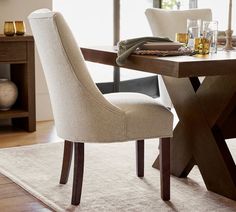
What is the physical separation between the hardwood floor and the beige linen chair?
0.74ft

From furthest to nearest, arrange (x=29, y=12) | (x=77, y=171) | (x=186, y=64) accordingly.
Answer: (x=29, y=12) → (x=77, y=171) → (x=186, y=64)

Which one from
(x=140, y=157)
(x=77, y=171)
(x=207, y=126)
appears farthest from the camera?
(x=140, y=157)

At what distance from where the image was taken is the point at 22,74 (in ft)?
14.8

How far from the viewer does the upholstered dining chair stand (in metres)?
3.75

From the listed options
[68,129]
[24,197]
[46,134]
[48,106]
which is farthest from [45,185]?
[48,106]

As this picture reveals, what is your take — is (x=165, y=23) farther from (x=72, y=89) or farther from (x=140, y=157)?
(x=72, y=89)

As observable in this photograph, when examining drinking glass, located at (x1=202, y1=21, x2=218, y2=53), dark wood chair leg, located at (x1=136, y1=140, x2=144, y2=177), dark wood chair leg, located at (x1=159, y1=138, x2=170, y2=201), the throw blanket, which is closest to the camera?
the throw blanket

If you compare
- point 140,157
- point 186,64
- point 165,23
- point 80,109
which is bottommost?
point 140,157

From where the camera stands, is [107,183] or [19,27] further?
[19,27]

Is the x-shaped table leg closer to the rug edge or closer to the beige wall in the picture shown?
the rug edge

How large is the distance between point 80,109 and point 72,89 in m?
0.10

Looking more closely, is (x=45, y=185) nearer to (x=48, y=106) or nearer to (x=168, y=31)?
(x=168, y=31)

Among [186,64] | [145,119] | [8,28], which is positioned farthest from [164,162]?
[8,28]

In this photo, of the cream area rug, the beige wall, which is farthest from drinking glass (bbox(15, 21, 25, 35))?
the cream area rug
